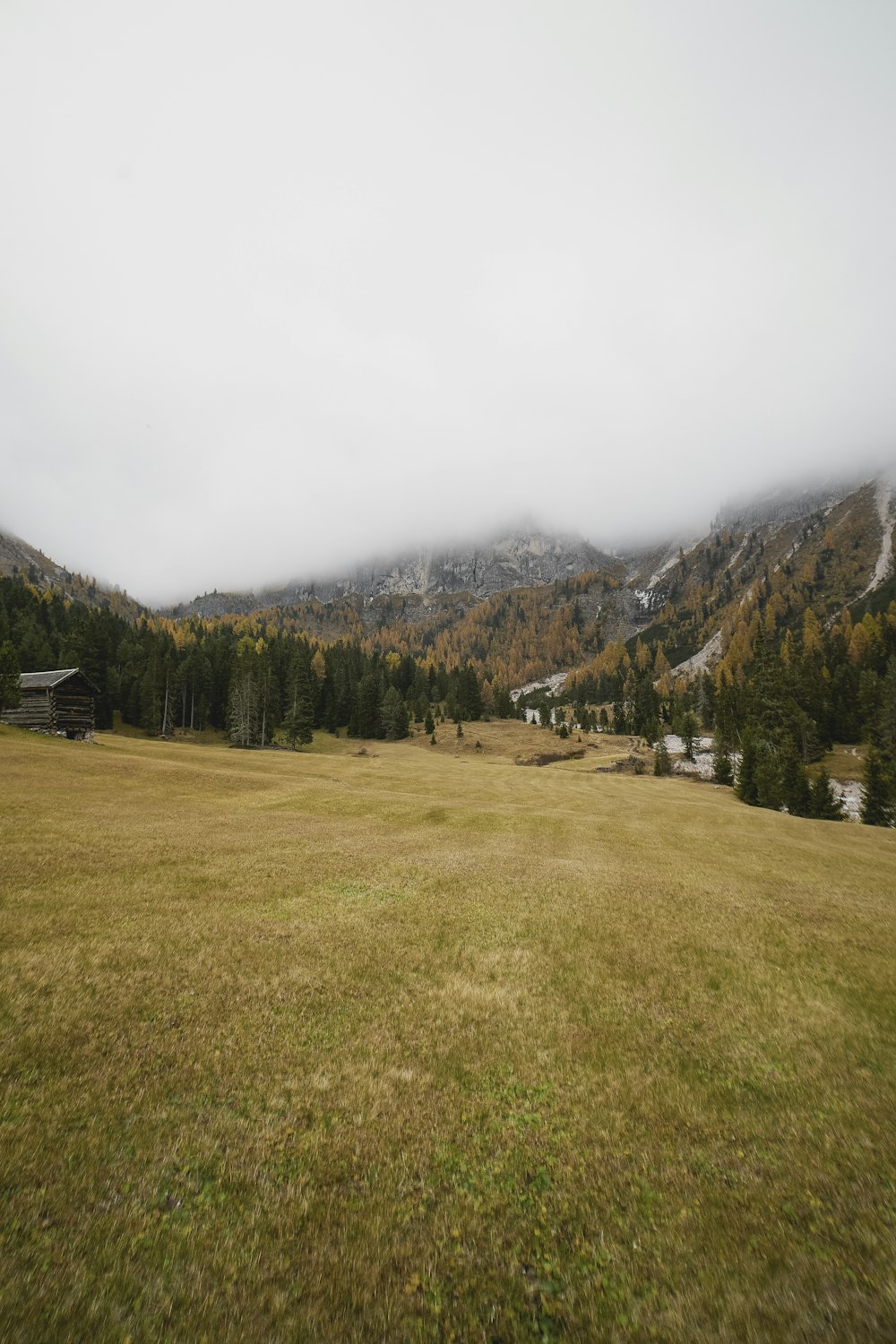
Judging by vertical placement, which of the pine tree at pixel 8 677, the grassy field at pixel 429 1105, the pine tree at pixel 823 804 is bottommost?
the pine tree at pixel 823 804

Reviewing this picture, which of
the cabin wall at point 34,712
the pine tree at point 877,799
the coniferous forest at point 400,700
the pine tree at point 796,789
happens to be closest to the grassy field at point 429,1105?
the cabin wall at point 34,712

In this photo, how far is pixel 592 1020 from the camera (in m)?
10.5

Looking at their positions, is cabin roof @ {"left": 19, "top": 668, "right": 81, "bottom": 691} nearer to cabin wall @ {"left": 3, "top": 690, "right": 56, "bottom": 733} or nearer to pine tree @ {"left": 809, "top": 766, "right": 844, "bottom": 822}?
cabin wall @ {"left": 3, "top": 690, "right": 56, "bottom": 733}

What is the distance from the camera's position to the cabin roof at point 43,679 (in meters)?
54.0

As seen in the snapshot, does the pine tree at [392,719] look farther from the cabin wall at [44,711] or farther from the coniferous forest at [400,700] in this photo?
the cabin wall at [44,711]

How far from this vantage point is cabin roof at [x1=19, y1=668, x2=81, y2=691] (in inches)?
2126

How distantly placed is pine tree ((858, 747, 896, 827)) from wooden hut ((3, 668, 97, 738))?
3484 inches

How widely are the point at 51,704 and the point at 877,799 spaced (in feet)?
297

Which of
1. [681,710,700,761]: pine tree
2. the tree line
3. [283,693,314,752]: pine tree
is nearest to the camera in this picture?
the tree line

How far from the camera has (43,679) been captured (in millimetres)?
55250

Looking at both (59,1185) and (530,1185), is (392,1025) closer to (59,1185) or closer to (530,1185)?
(530,1185)

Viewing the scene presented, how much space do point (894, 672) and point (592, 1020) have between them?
343 ft

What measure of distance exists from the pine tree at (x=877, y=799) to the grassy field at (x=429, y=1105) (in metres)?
47.4

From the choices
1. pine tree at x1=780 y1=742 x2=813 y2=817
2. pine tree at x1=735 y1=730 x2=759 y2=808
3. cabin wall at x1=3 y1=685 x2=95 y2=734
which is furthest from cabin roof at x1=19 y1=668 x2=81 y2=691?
pine tree at x1=780 y1=742 x2=813 y2=817
